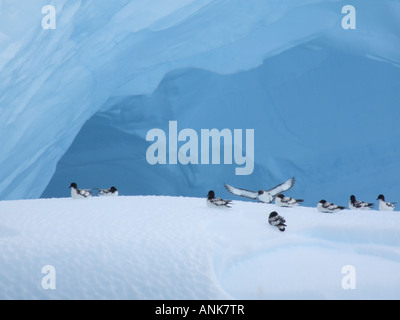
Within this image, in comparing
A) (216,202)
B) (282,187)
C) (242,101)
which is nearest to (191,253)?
(216,202)

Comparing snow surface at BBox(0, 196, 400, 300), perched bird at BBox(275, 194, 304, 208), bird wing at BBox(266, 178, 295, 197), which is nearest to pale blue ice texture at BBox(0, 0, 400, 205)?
bird wing at BBox(266, 178, 295, 197)

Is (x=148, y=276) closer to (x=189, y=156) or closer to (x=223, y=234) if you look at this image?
(x=223, y=234)

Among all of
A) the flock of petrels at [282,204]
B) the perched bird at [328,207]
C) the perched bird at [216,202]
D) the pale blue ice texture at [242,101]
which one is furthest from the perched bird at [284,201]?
the pale blue ice texture at [242,101]

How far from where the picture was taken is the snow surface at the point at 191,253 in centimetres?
253

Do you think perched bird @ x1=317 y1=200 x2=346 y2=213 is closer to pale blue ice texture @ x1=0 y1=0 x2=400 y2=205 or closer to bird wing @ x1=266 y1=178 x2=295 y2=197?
bird wing @ x1=266 y1=178 x2=295 y2=197

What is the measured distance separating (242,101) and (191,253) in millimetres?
8692

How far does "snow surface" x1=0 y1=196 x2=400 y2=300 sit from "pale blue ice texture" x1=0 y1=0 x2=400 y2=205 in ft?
15.0

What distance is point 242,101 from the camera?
11234 millimetres

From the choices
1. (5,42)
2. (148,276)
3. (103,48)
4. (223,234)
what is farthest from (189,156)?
(148,276)

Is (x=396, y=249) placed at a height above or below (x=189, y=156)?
below

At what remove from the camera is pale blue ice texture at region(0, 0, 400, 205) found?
8500 mm
